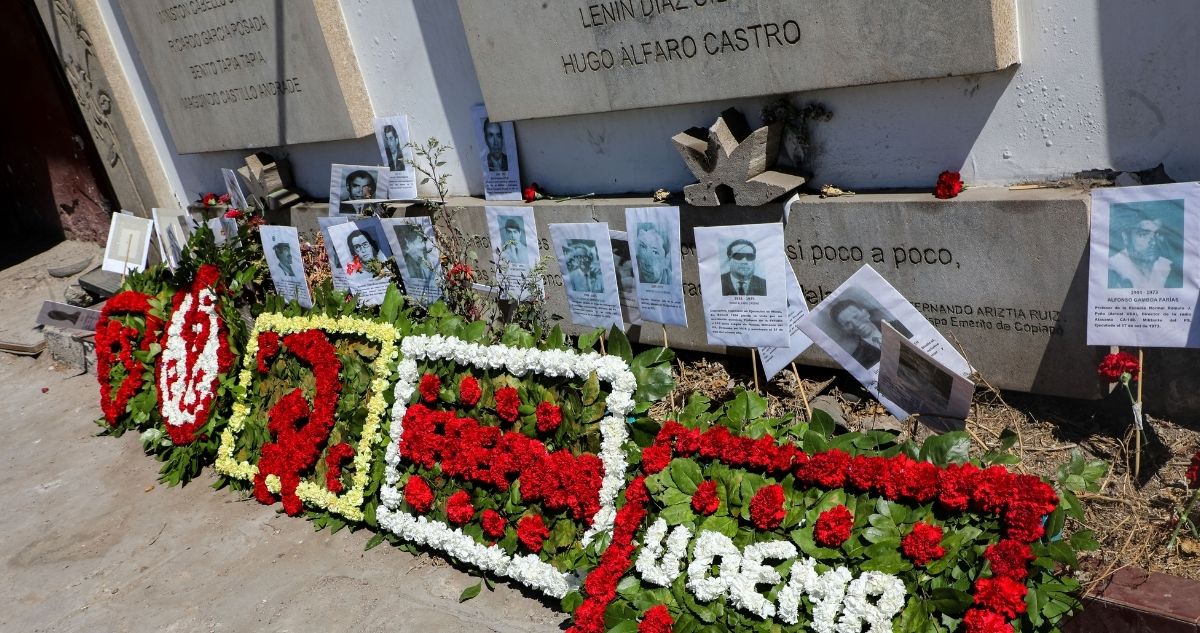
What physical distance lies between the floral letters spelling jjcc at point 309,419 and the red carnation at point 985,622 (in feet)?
8.89

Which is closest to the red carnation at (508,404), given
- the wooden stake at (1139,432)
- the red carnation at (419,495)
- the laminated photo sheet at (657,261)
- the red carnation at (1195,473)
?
the red carnation at (419,495)

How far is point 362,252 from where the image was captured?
576cm

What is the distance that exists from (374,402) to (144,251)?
446cm

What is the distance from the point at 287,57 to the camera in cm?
583

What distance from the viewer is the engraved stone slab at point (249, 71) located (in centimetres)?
561

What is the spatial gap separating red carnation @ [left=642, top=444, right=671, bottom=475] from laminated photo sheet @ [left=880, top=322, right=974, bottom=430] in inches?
32.7

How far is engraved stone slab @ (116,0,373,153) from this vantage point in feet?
18.4

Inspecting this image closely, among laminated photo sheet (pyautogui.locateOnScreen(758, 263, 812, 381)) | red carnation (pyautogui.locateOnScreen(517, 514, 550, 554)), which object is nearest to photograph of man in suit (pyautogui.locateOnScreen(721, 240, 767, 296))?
laminated photo sheet (pyautogui.locateOnScreen(758, 263, 812, 381))

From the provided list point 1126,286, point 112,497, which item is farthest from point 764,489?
point 112,497

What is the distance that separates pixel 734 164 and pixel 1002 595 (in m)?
2.02

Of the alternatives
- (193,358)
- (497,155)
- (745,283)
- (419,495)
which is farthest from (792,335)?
(193,358)

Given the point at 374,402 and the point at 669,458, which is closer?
the point at 669,458

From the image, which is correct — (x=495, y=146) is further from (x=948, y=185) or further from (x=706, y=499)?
(x=706, y=499)

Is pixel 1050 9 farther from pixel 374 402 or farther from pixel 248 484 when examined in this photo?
pixel 248 484
